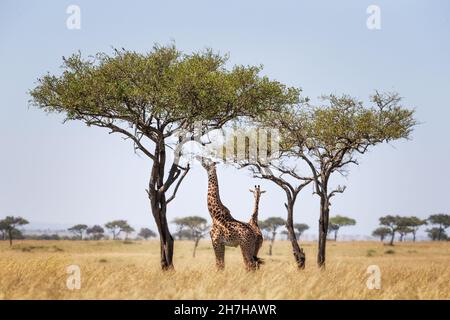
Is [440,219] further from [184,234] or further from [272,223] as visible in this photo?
[184,234]

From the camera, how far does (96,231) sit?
420 feet

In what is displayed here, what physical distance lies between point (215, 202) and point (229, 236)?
1505mm

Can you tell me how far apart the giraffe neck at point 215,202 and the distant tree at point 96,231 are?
108m

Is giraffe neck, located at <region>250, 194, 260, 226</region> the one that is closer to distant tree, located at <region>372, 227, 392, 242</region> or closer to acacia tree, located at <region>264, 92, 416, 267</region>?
acacia tree, located at <region>264, 92, 416, 267</region>

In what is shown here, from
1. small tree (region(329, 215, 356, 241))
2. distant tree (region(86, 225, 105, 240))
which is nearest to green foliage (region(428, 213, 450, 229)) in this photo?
small tree (region(329, 215, 356, 241))

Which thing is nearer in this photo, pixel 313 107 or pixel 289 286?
pixel 289 286

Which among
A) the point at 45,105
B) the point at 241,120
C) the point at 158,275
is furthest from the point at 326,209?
the point at 45,105

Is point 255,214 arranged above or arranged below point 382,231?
above

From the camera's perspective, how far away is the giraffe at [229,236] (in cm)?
2167

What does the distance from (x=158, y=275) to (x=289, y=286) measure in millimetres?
5207

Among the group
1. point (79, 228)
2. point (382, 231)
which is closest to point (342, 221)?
point (382, 231)
